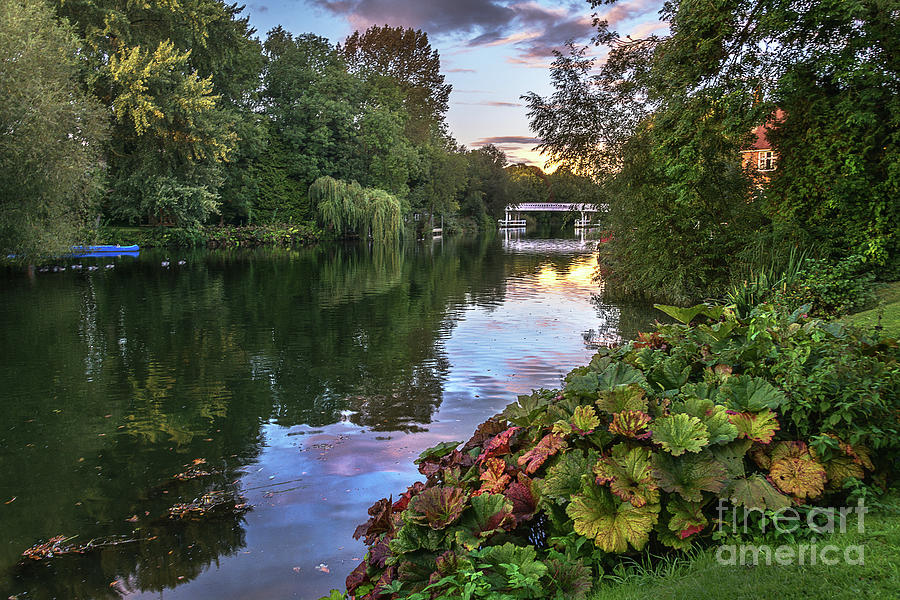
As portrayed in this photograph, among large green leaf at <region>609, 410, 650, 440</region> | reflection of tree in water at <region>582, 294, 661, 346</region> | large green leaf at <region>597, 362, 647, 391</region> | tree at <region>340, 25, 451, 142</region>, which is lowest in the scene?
reflection of tree in water at <region>582, 294, 661, 346</region>

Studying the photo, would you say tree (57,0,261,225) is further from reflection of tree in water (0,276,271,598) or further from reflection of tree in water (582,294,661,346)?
reflection of tree in water (582,294,661,346)

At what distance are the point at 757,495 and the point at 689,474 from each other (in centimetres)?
34

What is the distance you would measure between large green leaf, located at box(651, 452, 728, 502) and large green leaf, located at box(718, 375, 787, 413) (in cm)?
47

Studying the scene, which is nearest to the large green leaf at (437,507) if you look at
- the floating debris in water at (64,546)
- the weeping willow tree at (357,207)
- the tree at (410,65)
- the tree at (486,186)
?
the floating debris in water at (64,546)

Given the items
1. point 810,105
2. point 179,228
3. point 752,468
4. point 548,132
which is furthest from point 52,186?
point 752,468

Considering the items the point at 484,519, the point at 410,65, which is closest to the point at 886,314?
the point at 484,519

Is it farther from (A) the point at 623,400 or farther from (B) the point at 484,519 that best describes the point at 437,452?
(A) the point at 623,400

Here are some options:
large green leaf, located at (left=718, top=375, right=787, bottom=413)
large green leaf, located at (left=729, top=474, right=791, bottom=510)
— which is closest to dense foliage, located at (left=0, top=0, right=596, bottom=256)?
large green leaf, located at (left=718, top=375, right=787, bottom=413)

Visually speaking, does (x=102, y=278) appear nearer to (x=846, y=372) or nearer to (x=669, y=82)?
(x=669, y=82)

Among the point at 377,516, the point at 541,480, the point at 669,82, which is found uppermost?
the point at 669,82

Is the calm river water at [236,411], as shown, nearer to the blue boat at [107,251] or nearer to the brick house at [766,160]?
the brick house at [766,160]

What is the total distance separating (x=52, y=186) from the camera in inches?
848

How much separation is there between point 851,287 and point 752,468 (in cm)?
844

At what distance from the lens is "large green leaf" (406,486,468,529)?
11.7 ft
